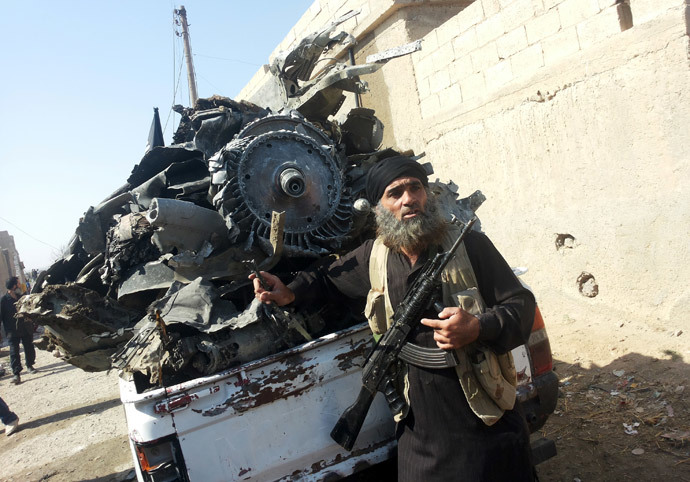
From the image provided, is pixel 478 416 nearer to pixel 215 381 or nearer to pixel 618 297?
pixel 215 381

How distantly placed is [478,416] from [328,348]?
29.8 inches

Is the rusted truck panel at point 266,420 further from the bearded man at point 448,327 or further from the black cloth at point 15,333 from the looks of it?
the black cloth at point 15,333

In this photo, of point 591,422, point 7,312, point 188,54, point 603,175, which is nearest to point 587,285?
point 603,175

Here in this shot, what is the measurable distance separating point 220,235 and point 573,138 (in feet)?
11.8

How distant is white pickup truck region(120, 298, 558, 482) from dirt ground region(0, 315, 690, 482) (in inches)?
42.4

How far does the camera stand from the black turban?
2.08 meters

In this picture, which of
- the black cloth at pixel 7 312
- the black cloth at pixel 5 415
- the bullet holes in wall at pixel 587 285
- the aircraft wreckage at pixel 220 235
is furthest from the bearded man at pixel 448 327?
the black cloth at pixel 7 312

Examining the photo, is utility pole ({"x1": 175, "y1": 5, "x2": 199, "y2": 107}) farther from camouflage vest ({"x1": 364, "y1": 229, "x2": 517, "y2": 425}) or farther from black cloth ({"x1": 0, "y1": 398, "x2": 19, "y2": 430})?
camouflage vest ({"x1": 364, "y1": 229, "x2": 517, "y2": 425})

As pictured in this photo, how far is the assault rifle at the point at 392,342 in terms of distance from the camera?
192cm

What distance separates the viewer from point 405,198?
2.09 meters

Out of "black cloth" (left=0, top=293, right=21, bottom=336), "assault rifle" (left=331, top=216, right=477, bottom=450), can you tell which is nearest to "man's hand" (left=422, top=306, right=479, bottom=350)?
"assault rifle" (left=331, top=216, right=477, bottom=450)

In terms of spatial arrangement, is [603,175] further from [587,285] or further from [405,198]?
[405,198]

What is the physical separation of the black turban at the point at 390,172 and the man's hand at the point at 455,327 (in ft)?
2.04

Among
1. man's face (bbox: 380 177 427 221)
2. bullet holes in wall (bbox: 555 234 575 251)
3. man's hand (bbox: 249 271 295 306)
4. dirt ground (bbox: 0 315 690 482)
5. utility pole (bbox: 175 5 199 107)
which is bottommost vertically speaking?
dirt ground (bbox: 0 315 690 482)
